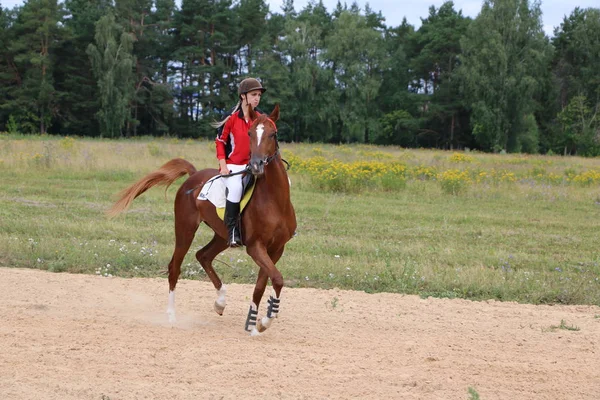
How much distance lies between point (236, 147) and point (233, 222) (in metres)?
0.92

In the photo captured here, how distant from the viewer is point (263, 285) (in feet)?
25.2

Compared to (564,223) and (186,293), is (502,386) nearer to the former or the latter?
(186,293)

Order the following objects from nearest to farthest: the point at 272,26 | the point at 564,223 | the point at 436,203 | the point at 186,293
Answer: the point at 186,293
the point at 564,223
the point at 436,203
the point at 272,26

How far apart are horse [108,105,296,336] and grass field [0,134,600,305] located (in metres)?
1.48

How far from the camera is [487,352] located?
7051mm

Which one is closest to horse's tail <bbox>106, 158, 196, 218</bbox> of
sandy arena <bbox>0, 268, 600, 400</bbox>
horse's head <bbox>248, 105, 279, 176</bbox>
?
sandy arena <bbox>0, 268, 600, 400</bbox>

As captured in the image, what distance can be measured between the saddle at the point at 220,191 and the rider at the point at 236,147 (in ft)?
0.21

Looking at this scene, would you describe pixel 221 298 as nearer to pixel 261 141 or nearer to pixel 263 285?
pixel 263 285

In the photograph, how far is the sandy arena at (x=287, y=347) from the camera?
5.72 metres

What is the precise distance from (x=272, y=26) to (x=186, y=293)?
65.8 meters

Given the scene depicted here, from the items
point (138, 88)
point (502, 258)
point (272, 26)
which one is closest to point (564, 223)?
point (502, 258)

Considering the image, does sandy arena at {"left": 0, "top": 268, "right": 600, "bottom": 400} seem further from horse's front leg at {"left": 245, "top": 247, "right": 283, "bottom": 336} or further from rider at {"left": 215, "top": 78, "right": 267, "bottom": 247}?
rider at {"left": 215, "top": 78, "right": 267, "bottom": 247}

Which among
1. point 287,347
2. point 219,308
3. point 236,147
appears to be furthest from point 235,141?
point 287,347

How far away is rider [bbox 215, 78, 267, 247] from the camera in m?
7.58
